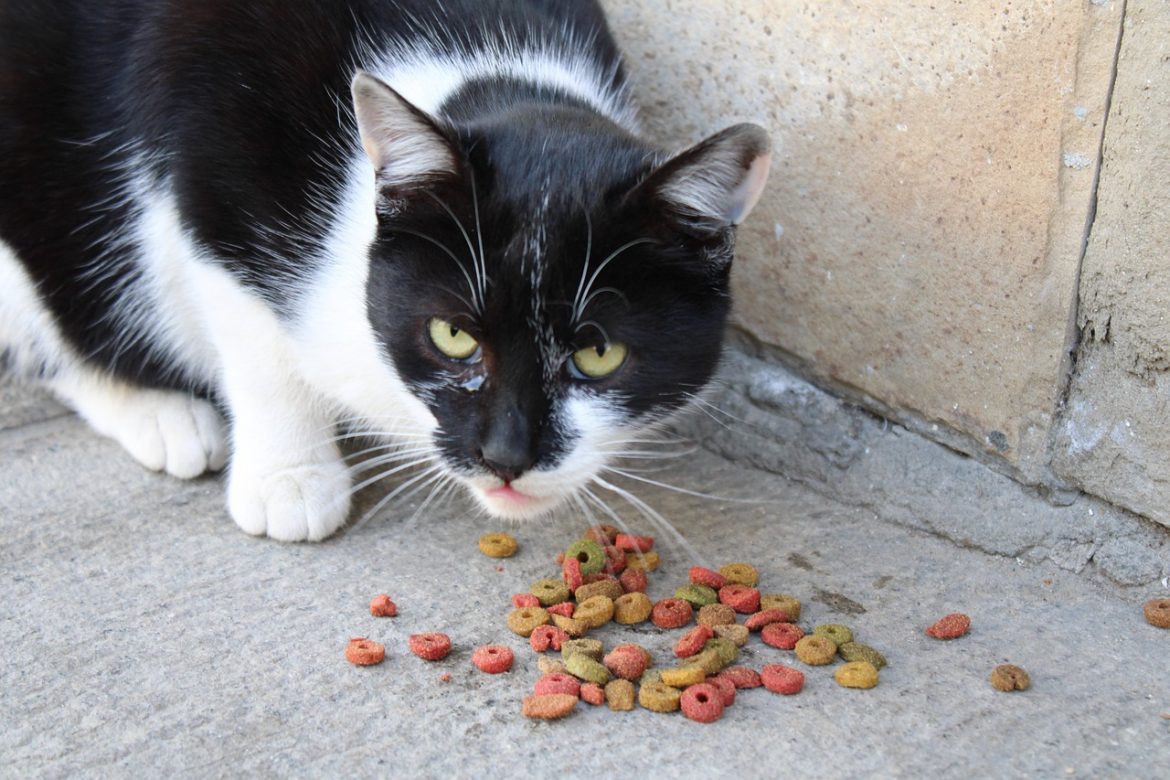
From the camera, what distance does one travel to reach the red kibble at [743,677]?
A: 70.1 inches

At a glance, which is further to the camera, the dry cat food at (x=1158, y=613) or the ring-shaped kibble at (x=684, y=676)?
the dry cat food at (x=1158, y=613)

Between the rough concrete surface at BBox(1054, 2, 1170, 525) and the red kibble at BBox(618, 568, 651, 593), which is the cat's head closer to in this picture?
the red kibble at BBox(618, 568, 651, 593)

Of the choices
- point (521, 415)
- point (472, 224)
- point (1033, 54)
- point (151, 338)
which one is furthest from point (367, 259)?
point (1033, 54)

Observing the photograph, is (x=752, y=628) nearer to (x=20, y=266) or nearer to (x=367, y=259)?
(x=367, y=259)

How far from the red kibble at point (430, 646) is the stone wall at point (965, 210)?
1023 mm

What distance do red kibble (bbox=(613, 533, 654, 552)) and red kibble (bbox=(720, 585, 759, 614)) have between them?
230mm

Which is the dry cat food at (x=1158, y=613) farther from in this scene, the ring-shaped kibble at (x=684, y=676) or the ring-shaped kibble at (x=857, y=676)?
the ring-shaped kibble at (x=684, y=676)

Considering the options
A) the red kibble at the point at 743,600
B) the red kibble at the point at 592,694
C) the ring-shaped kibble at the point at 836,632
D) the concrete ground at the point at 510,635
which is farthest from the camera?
the red kibble at the point at 743,600

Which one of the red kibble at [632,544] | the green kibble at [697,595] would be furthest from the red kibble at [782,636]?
the red kibble at [632,544]

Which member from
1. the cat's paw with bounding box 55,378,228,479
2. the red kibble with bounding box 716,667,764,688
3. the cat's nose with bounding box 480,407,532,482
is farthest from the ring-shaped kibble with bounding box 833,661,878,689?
the cat's paw with bounding box 55,378,228,479

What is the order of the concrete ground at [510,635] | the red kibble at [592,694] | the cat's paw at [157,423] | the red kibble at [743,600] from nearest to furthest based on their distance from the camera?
the concrete ground at [510,635] → the red kibble at [592,694] → the red kibble at [743,600] → the cat's paw at [157,423]

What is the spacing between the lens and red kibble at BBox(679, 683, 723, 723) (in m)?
1.69

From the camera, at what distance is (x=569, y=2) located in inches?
93.7

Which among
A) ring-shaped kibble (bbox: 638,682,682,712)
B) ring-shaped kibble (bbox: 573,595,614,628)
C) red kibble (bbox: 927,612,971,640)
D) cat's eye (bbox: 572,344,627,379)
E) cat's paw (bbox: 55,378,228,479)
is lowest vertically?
cat's paw (bbox: 55,378,228,479)
